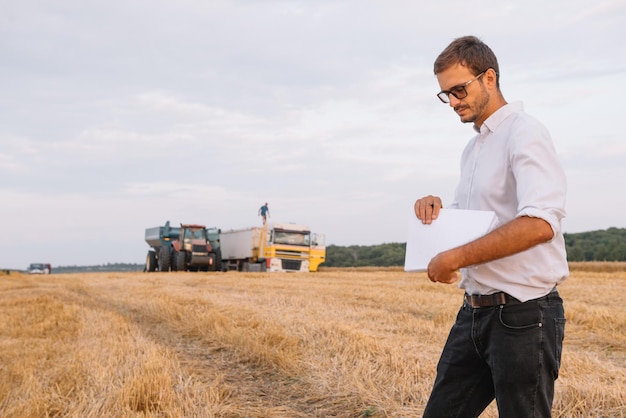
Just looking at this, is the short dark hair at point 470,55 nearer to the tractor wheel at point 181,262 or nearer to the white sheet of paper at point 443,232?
the white sheet of paper at point 443,232

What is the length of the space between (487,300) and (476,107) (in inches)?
27.7

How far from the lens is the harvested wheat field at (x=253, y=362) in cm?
488

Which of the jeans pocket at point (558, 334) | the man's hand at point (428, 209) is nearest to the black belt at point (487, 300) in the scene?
the jeans pocket at point (558, 334)

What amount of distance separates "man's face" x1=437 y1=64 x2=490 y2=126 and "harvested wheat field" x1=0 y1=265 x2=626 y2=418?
2.73 m

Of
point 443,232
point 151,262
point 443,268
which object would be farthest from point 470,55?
point 151,262

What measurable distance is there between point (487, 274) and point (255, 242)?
35210mm

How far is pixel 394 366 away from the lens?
5832 millimetres

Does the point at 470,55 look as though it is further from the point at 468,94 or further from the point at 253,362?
the point at 253,362

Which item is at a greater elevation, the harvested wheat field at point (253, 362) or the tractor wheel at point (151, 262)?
the tractor wheel at point (151, 262)

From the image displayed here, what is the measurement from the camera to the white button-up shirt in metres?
2.10

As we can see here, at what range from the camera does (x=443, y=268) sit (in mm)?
2158

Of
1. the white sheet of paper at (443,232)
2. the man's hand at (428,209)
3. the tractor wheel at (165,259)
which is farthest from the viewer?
the tractor wheel at (165,259)

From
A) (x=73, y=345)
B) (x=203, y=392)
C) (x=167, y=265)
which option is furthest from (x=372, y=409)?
(x=167, y=265)

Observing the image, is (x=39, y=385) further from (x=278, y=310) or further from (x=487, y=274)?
(x=278, y=310)
